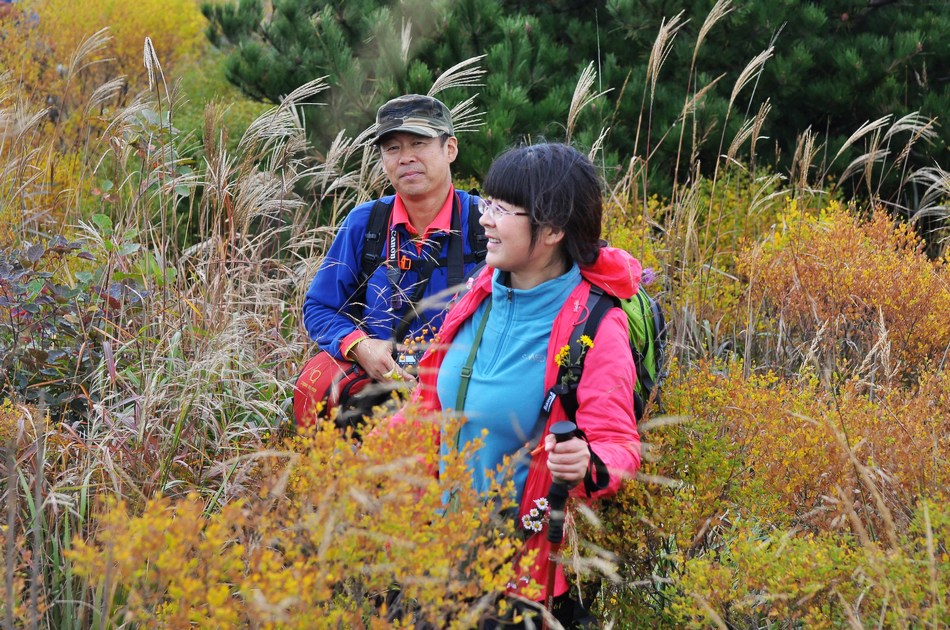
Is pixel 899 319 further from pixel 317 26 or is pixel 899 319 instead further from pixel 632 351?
pixel 317 26

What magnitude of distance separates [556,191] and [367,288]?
57.3 inches

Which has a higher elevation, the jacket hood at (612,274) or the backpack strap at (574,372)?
the jacket hood at (612,274)

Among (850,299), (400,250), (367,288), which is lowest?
(850,299)

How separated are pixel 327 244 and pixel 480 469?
3.11 metres

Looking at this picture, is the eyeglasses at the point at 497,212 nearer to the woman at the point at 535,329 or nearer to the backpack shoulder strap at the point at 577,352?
the woman at the point at 535,329

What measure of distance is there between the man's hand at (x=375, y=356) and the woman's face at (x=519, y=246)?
1.12 meters

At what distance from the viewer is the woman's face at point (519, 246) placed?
2.63 meters

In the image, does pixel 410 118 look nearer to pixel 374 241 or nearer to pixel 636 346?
pixel 374 241

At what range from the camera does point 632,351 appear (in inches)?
106

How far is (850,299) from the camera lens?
14.1ft

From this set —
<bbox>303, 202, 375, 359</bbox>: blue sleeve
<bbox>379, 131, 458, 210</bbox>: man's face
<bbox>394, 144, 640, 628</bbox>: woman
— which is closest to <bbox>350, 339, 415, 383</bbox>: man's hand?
<bbox>303, 202, 375, 359</bbox>: blue sleeve

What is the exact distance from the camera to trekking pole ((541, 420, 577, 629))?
2244 mm

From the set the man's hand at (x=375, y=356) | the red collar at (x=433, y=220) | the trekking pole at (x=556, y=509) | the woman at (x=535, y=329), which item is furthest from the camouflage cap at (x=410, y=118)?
the trekking pole at (x=556, y=509)

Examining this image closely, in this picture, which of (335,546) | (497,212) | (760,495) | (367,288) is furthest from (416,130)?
(335,546)
